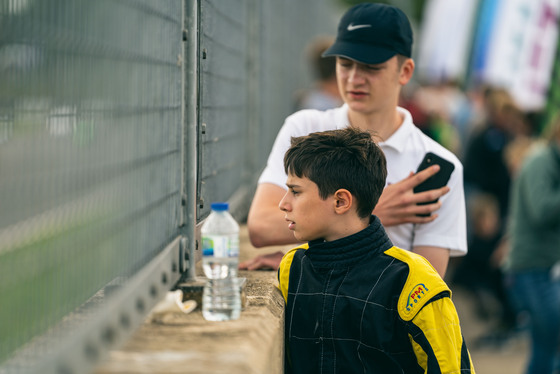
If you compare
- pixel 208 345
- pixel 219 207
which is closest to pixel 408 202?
pixel 219 207

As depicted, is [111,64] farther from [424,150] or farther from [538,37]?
[538,37]

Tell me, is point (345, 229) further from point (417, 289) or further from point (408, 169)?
point (408, 169)

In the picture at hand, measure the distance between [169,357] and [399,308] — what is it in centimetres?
89

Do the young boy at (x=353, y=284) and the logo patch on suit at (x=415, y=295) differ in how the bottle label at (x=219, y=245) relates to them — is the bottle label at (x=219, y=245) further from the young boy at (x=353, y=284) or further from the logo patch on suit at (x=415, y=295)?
the logo patch on suit at (x=415, y=295)

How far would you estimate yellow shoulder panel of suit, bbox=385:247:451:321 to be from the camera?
2.82 meters

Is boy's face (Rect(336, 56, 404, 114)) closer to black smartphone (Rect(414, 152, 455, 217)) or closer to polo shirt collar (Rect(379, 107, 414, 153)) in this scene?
polo shirt collar (Rect(379, 107, 414, 153))

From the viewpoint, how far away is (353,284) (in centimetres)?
296

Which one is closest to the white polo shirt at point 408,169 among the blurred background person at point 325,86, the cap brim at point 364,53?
the cap brim at point 364,53

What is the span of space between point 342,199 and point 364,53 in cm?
83

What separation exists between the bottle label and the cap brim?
106 cm

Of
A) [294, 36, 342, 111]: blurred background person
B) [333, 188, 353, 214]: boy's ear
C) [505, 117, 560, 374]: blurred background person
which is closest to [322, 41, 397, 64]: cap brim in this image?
[333, 188, 353, 214]: boy's ear

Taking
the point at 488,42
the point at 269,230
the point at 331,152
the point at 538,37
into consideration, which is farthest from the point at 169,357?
the point at 488,42

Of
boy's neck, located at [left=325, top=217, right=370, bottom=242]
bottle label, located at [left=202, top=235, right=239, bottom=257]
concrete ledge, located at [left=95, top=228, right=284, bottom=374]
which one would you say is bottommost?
concrete ledge, located at [left=95, top=228, right=284, bottom=374]

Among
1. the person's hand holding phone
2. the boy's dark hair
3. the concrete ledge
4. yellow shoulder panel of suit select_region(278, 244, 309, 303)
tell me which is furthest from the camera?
the person's hand holding phone
